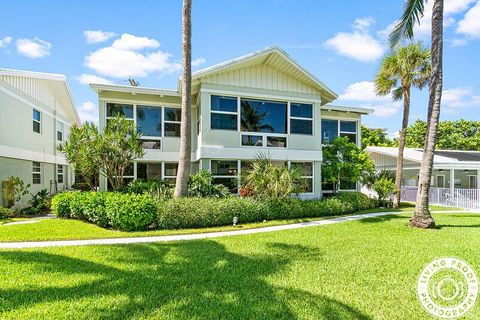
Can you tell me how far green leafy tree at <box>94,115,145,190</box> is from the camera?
12344 mm

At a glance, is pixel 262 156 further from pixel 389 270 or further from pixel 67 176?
pixel 67 176

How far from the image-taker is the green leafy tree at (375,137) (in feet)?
130

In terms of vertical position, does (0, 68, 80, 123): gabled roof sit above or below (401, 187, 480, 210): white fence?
above

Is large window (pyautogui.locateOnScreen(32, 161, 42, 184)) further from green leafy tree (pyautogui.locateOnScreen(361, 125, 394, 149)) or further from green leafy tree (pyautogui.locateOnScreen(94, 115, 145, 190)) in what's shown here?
green leafy tree (pyautogui.locateOnScreen(361, 125, 394, 149))

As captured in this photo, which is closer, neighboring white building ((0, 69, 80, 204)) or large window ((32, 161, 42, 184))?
neighboring white building ((0, 69, 80, 204))

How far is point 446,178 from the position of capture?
25.6 meters

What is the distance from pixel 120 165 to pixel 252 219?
6.72 m

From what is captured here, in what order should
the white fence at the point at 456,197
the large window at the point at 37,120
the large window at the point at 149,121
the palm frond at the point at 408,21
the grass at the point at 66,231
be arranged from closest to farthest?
the grass at the point at 66,231
the palm frond at the point at 408,21
the large window at the point at 149,121
the large window at the point at 37,120
the white fence at the point at 456,197

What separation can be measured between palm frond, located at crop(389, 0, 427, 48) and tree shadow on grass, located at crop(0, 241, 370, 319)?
10621 millimetres

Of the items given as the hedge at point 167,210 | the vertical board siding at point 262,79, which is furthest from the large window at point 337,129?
the hedge at point 167,210

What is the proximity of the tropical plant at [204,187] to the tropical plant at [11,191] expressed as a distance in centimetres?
932

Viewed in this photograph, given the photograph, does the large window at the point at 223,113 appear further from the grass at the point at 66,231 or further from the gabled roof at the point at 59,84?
the gabled roof at the point at 59,84

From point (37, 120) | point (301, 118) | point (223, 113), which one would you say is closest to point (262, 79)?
point (223, 113)

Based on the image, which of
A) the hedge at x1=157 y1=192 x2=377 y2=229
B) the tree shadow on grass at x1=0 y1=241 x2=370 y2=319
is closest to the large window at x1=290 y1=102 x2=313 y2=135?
the hedge at x1=157 y1=192 x2=377 y2=229
